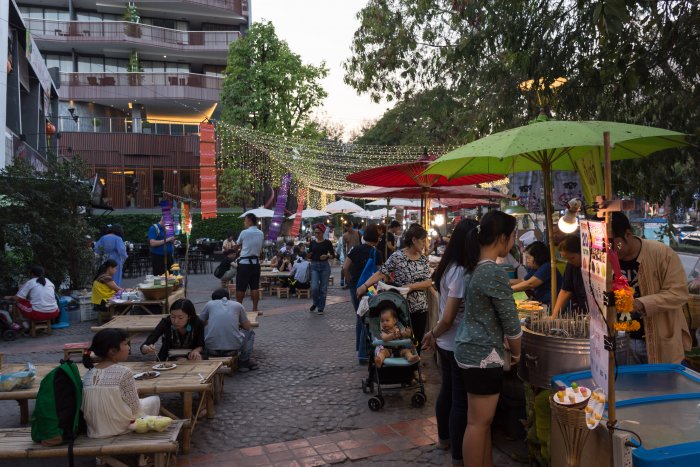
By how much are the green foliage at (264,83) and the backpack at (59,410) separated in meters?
24.1

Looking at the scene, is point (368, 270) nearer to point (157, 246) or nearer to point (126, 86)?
point (157, 246)

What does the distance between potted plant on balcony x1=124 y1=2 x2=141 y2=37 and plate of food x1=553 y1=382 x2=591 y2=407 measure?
35251mm

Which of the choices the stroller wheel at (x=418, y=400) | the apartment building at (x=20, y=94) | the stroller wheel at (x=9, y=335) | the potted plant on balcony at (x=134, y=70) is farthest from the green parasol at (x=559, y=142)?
the potted plant on balcony at (x=134, y=70)

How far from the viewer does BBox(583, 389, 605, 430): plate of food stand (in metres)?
2.63

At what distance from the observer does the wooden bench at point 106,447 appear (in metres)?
3.79

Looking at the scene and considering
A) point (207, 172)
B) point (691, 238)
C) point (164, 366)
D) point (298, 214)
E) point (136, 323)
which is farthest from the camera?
point (691, 238)

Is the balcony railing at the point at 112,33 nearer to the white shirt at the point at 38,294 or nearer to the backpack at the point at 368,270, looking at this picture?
the white shirt at the point at 38,294

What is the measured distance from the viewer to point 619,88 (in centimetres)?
695

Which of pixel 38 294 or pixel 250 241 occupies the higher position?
pixel 250 241

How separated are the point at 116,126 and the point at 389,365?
102ft

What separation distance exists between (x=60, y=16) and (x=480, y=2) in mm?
32637

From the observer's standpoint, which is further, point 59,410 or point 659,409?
point 59,410

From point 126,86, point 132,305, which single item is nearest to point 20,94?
point 132,305

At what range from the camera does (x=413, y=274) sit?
630 centimetres
